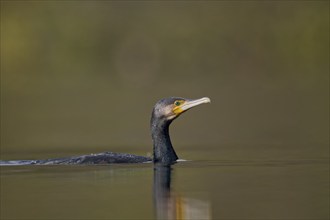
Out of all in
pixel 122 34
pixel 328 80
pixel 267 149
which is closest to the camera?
pixel 267 149

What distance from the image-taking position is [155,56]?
205ft

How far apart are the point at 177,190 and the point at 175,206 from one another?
4.58ft

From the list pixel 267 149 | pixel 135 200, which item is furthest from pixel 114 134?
pixel 135 200

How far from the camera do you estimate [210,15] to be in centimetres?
6462

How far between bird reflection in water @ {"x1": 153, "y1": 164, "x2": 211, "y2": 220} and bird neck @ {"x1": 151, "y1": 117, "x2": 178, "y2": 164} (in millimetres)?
2566

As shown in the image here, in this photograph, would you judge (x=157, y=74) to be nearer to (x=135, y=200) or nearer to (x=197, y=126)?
(x=197, y=126)

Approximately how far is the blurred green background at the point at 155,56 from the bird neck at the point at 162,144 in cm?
1410

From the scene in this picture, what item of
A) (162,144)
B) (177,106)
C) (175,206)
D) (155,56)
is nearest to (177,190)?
(175,206)

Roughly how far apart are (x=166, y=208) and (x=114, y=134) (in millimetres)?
13170

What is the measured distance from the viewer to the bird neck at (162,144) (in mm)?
20531

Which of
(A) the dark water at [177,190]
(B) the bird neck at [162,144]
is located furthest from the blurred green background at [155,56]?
(A) the dark water at [177,190]

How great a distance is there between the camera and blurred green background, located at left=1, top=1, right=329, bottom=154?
3978cm

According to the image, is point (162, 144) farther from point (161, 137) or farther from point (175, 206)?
point (175, 206)

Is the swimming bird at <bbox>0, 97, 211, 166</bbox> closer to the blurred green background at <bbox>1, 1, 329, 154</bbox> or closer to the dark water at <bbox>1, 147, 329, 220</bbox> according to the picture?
the dark water at <bbox>1, 147, 329, 220</bbox>
